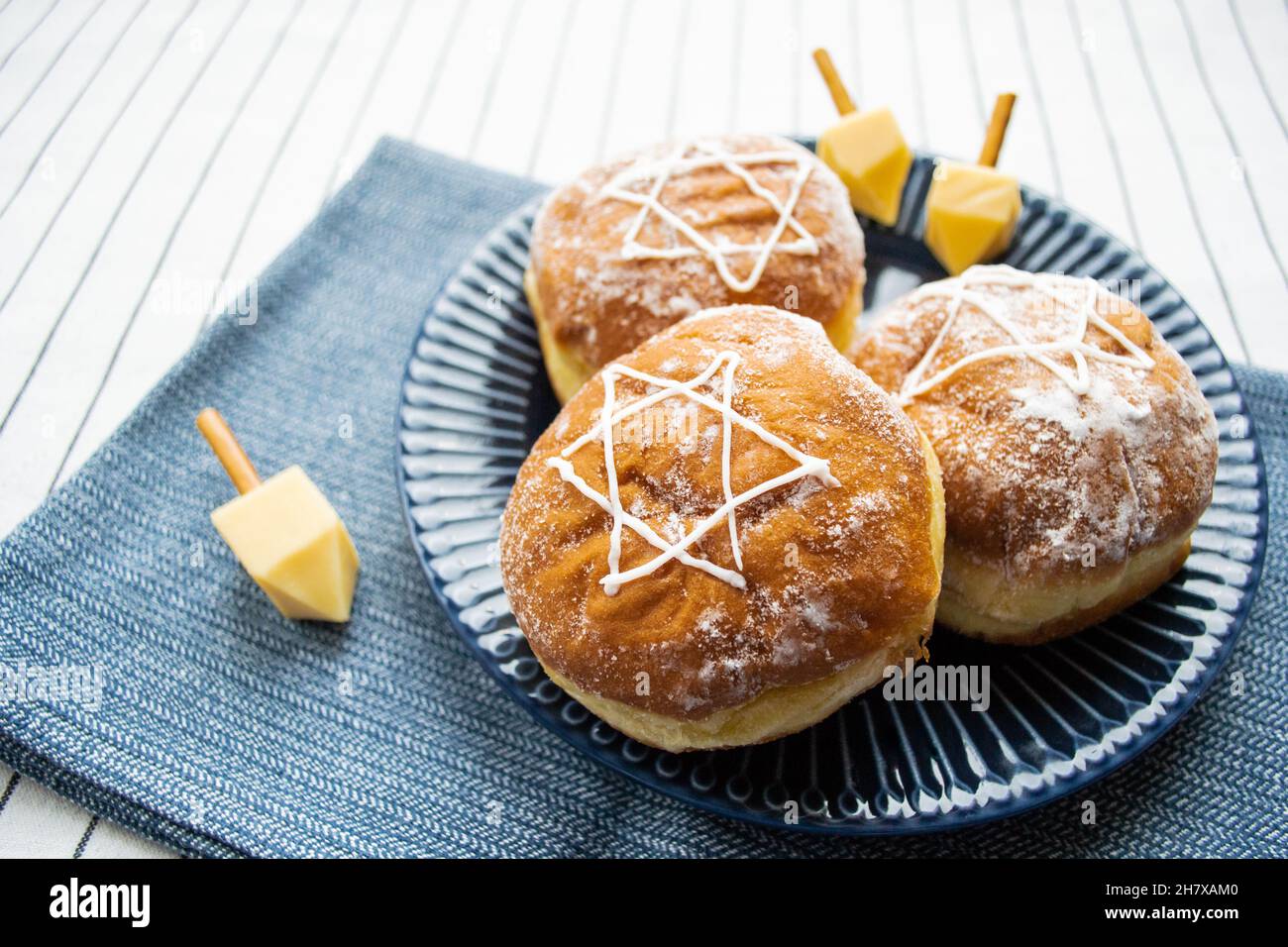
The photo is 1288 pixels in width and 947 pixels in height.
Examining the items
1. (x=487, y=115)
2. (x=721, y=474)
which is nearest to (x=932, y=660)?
(x=721, y=474)

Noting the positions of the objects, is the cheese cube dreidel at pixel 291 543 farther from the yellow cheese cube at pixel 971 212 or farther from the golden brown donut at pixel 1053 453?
the yellow cheese cube at pixel 971 212

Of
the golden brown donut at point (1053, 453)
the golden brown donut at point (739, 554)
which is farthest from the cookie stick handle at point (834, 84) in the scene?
the golden brown donut at point (739, 554)

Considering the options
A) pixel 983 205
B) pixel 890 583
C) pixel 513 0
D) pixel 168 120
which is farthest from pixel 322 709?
pixel 513 0

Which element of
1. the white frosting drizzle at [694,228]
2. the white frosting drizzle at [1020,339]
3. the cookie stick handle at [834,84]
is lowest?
the white frosting drizzle at [1020,339]

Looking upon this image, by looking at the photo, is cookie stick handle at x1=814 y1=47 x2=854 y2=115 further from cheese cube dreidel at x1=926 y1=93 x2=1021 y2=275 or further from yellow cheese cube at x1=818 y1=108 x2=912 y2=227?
cheese cube dreidel at x1=926 y1=93 x2=1021 y2=275

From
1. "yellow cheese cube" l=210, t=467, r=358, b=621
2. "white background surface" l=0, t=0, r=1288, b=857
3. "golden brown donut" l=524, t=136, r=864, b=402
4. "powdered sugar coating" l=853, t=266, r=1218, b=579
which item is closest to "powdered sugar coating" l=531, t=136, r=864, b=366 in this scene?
"golden brown donut" l=524, t=136, r=864, b=402
